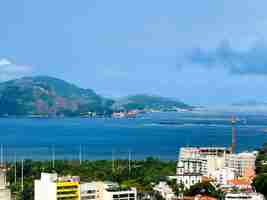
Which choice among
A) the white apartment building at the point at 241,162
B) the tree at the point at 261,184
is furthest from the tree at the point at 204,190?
the white apartment building at the point at 241,162

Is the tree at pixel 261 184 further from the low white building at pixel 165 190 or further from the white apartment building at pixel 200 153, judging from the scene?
the white apartment building at pixel 200 153

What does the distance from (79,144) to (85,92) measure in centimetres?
8067

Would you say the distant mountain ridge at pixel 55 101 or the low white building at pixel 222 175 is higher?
the distant mountain ridge at pixel 55 101

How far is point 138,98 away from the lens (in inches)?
5157

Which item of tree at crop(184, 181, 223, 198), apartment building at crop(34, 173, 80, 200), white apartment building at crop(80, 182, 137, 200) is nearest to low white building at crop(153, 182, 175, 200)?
tree at crop(184, 181, 223, 198)

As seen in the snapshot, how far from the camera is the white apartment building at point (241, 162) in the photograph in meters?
26.0

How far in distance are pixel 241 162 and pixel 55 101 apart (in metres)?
83.0

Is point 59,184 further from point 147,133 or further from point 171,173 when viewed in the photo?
point 147,133

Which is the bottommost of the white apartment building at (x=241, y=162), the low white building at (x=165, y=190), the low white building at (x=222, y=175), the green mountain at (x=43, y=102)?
the low white building at (x=165, y=190)

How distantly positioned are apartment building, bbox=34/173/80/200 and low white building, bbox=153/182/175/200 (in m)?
3.99

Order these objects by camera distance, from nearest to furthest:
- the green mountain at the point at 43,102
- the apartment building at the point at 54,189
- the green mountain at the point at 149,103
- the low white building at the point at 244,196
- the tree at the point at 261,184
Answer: the apartment building at the point at 54,189, the low white building at the point at 244,196, the tree at the point at 261,184, the green mountain at the point at 43,102, the green mountain at the point at 149,103

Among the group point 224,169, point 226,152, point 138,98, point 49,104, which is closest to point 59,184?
point 224,169

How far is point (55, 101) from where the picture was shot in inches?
4235

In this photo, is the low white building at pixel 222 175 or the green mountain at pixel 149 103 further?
the green mountain at pixel 149 103
